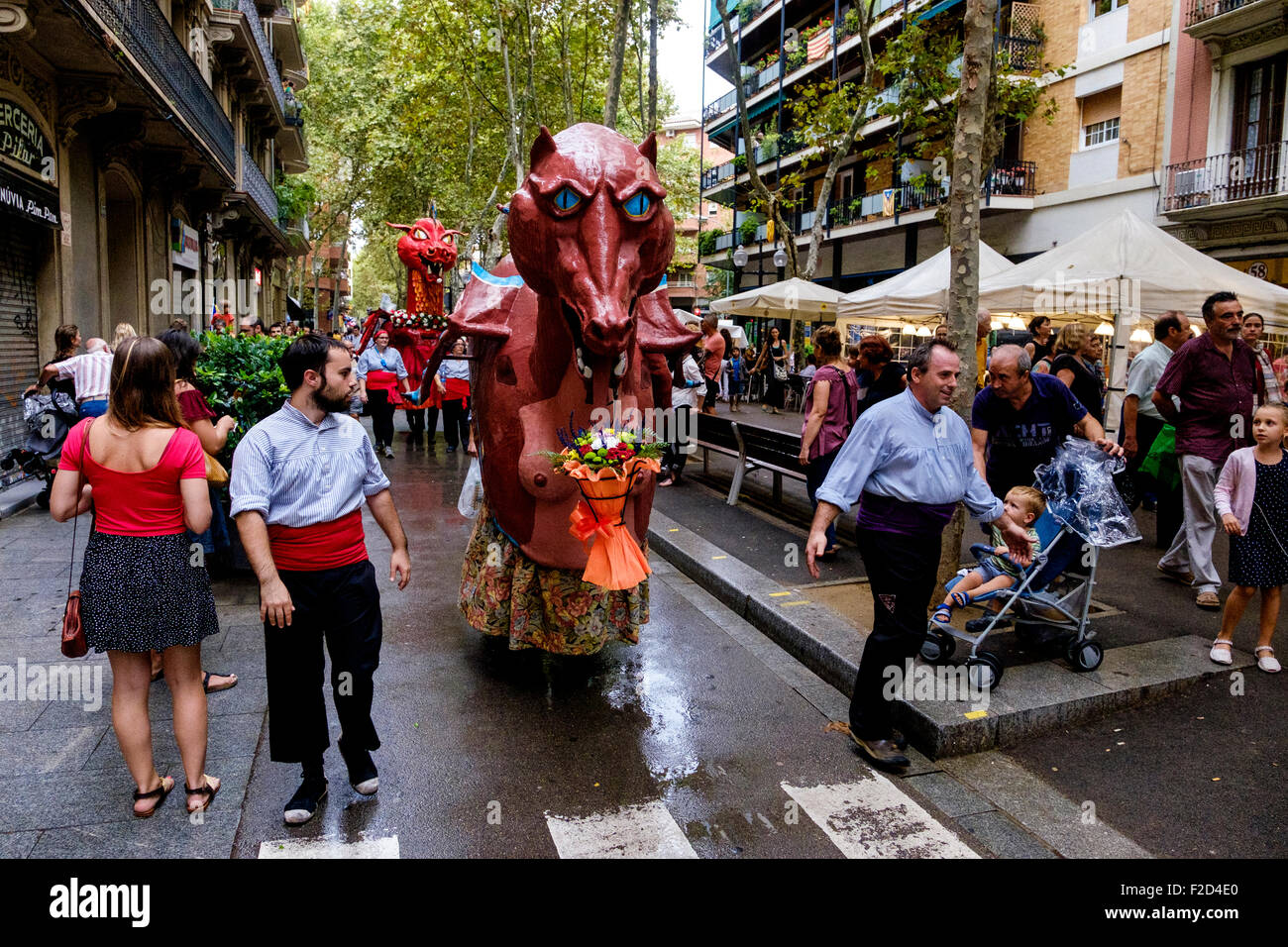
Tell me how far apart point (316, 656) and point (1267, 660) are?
5055 mm

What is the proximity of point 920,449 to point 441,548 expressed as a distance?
4926mm

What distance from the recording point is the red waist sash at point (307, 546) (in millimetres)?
3420

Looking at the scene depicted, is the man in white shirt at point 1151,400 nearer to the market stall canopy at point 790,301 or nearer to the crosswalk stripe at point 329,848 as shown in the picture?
the crosswalk stripe at point 329,848

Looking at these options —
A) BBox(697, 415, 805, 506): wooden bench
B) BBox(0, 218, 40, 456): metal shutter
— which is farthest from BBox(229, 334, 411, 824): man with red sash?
BBox(0, 218, 40, 456): metal shutter

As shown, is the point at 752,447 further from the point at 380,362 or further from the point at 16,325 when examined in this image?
the point at 16,325

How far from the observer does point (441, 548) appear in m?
7.85

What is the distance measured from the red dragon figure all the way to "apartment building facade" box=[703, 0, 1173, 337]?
4.97 meters

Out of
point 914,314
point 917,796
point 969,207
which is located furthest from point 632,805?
point 914,314

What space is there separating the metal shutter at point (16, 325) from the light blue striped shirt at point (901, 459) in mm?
10630

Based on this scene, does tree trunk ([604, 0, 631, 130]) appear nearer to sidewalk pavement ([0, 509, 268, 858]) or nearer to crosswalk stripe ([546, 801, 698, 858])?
sidewalk pavement ([0, 509, 268, 858])

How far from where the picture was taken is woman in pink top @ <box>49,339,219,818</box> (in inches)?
131

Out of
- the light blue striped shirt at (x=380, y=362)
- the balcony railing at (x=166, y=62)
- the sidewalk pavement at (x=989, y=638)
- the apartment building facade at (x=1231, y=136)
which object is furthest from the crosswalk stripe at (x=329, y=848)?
the apartment building facade at (x=1231, y=136)

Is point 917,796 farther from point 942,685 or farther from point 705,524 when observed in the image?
point 705,524
